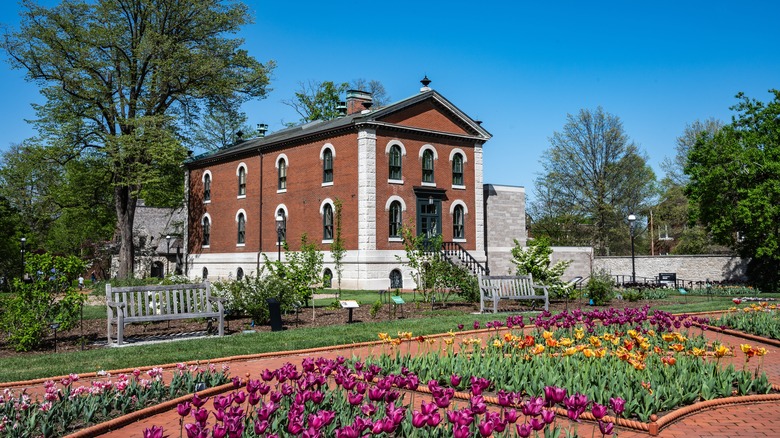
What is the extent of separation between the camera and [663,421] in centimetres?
591

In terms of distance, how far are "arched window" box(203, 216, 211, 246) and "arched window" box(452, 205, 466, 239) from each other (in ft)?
54.4

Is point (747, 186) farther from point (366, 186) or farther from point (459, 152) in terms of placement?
point (366, 186)

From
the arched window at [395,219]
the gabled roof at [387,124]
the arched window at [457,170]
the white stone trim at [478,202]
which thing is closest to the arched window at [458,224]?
the white stone trim at [478,202]

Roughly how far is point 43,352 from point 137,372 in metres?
4.75

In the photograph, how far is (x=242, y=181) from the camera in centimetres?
3812

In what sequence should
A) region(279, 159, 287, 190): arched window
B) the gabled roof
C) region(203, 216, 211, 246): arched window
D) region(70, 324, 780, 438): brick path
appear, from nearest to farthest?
region(70, 324, 780, 438): brick path < the gabled roof < region(279, 159, 287, 190): arched window < region(203, 216, 211, 246): arched window

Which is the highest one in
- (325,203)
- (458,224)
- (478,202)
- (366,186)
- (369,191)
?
(366,186)

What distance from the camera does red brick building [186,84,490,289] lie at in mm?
30078

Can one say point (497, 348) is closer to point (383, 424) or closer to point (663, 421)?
point (663, 421)

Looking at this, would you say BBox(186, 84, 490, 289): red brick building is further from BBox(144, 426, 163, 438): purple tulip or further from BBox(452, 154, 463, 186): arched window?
BBox(144, 426, 163, 438): purple tulip

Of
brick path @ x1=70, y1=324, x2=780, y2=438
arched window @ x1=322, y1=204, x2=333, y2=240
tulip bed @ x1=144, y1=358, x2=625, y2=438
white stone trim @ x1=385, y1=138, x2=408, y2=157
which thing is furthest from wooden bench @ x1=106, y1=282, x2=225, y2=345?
white stone trim @ x1=385, y1=138, x2=408, y2=157

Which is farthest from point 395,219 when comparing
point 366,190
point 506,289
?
point 506,289

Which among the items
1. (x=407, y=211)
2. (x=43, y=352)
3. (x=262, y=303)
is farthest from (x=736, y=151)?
(x=43, y=352)

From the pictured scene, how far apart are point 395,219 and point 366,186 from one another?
2.42 metres
